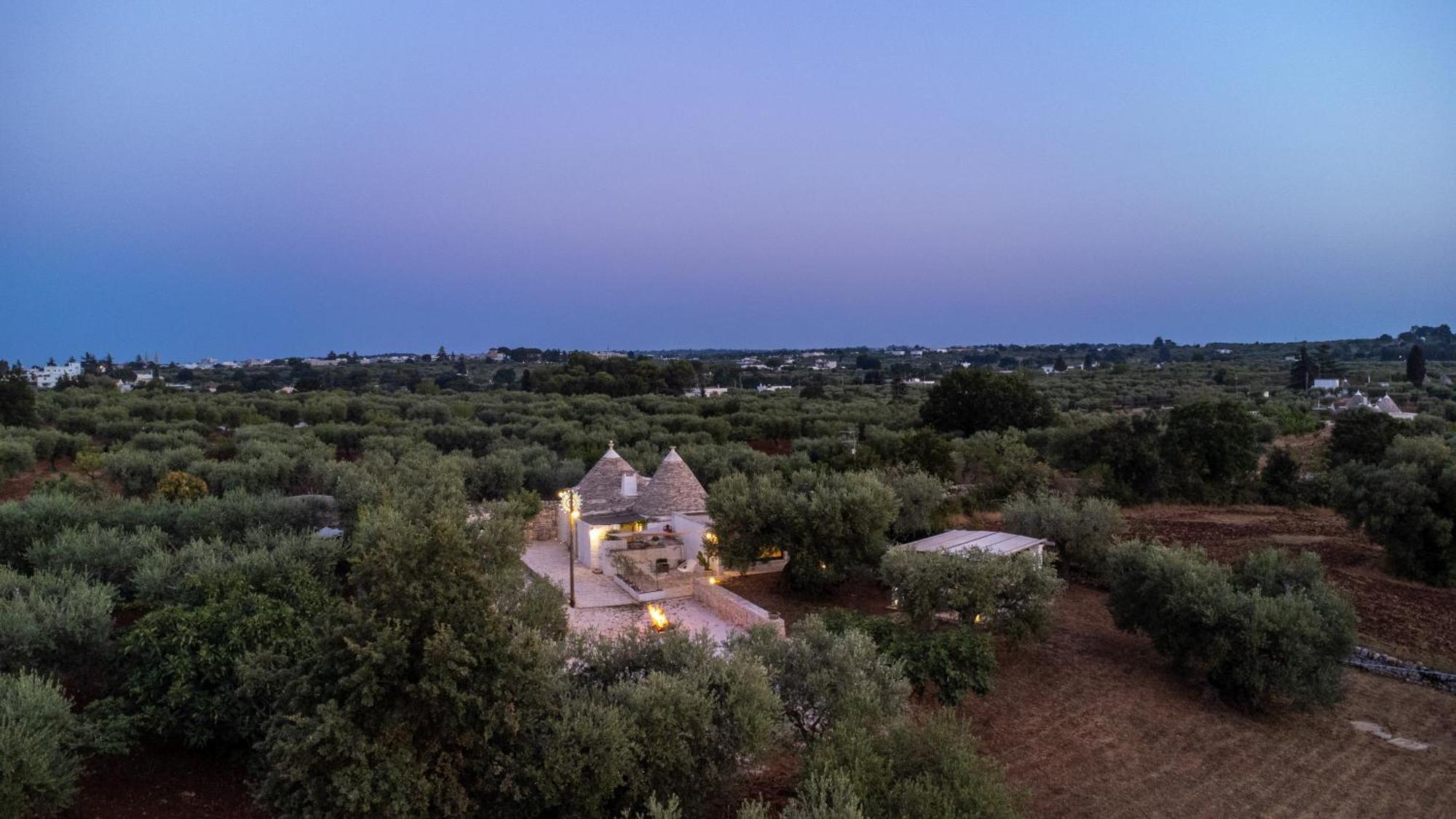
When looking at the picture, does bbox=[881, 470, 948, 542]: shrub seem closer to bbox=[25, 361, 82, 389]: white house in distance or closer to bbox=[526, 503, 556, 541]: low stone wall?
bbox=[526, 503, 556, 541]: low stone wall

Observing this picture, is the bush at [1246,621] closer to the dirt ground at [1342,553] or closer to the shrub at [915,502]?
the dirt ground at [1342,553]

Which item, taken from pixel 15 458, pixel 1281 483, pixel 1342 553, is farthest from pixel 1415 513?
pixel 15 458

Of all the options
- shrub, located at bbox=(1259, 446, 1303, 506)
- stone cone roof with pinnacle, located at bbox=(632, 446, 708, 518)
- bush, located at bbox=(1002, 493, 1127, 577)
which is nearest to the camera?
bush, located at bbox=(1002, 493, 1127, 577)

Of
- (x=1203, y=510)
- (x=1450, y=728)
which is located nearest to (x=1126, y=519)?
(x=1203, y=510)

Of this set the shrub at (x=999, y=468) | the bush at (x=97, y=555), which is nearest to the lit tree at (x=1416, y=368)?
the shrub at (x=999, y=468)

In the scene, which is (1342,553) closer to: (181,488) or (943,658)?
(943,658)

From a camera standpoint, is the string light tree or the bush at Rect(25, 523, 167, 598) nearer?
the bush at Rect(25, 523, 167, 598)

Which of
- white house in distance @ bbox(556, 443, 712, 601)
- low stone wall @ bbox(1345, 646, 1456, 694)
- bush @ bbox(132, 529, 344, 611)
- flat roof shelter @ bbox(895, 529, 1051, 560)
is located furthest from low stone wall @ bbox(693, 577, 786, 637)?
low stone wall @ bbox(1345, 646, 1456, 694)
